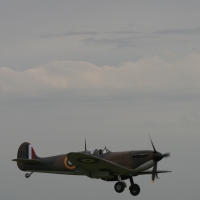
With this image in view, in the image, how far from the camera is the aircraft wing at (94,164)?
30.2 metres

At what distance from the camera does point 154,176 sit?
32.0 m

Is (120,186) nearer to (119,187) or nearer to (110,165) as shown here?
(119,187)

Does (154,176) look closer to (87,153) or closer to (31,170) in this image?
(87,153)

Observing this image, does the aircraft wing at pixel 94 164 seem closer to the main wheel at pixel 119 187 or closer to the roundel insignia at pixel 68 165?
the main wheel at pixel 119 187

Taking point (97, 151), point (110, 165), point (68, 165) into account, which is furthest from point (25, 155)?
point (110, 165)

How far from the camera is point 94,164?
3138 centimetres

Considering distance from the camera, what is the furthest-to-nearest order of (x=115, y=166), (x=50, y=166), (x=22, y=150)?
(x=22, y=150) < (x=50, y=166) < (x=115, y=166)

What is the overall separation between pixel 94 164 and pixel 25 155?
677cm

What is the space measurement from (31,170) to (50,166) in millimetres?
1459

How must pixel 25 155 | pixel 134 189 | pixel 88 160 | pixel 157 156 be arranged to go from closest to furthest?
pixel 88 160
pixel 157 156
pixel 134 189
pixel 25 155

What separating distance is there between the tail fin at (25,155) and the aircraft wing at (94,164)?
13.4ft

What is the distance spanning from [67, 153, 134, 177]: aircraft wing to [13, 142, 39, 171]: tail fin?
13.4 ft

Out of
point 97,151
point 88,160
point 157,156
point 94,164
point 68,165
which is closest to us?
point 88,160

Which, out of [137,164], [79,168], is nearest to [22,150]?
[79,168]
